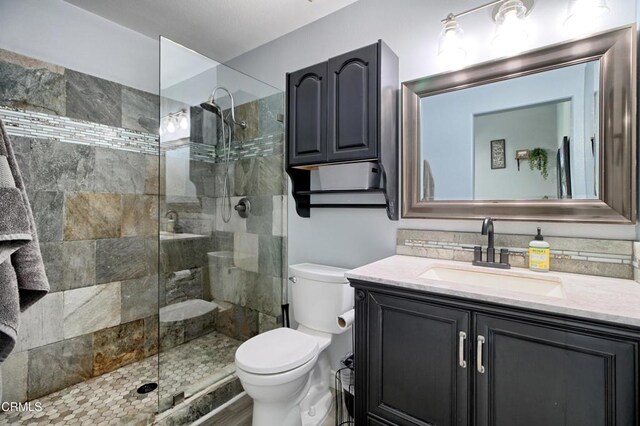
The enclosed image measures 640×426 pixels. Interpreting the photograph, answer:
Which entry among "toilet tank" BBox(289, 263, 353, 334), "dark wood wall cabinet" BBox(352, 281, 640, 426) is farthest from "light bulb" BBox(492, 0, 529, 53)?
"toilet tank" BBox(289, 263, 353, 334)

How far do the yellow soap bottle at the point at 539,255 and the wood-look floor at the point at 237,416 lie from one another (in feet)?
4.46

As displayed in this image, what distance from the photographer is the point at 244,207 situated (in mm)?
2162

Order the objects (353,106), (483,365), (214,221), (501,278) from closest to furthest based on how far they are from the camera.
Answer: (483,365), (501,278), (353,106), (214,221)

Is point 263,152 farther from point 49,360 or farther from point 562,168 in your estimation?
point 49,360

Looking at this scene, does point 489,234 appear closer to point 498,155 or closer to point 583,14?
point 498,155

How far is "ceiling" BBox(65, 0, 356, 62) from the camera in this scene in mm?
1977

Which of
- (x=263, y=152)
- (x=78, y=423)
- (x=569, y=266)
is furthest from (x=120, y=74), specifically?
(x=569, y=266)

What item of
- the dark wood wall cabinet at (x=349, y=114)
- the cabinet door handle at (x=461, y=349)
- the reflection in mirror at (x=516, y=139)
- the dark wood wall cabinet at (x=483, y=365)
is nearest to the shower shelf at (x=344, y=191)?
the dark wood wall cabinet at (x=349, y=114)

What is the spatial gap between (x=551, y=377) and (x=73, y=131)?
2.82 m

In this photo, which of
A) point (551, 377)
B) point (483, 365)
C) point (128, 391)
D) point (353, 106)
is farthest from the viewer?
point (128, 391)

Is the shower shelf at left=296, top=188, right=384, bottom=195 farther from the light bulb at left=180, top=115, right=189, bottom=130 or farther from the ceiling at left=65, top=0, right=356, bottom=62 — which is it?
the ceiling at left=65, top=0, right=356, bottom=62

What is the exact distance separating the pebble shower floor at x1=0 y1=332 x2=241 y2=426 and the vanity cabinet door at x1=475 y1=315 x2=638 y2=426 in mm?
1598

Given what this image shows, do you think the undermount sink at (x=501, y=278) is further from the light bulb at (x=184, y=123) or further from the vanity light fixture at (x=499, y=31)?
the light bulb at (x=184, y=123)

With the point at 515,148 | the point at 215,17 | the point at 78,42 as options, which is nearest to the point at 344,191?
the point at 515,148
